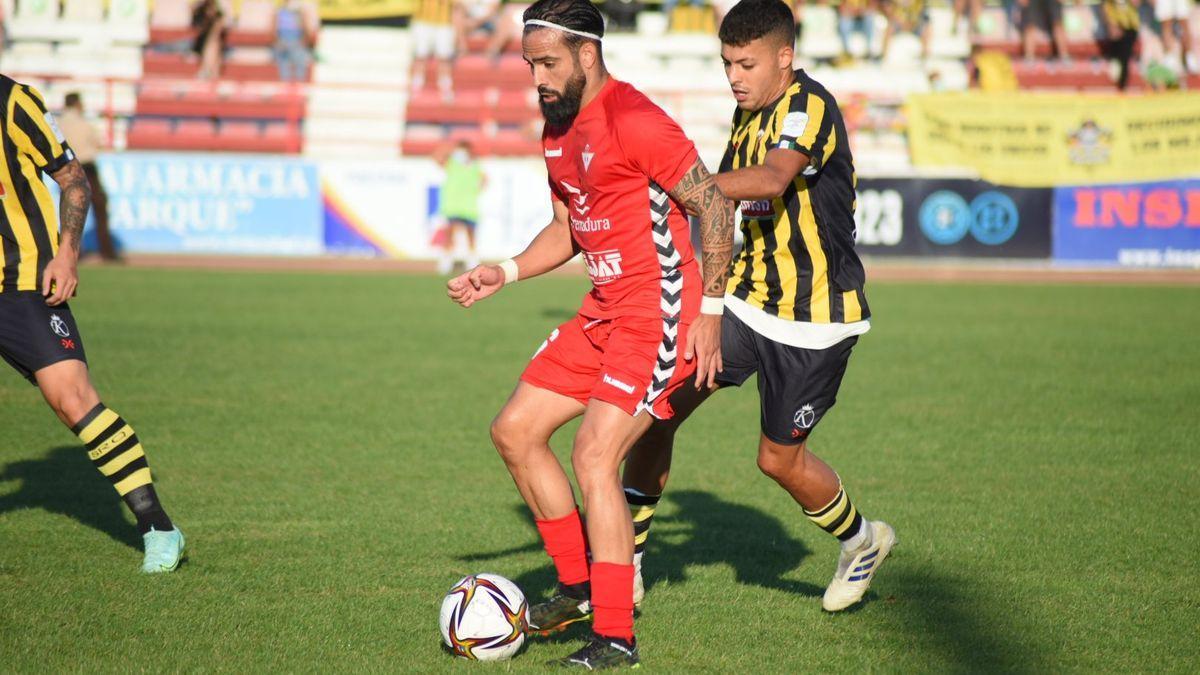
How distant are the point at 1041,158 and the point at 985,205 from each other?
1.39 metres

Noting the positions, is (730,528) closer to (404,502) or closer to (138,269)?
(404,502)

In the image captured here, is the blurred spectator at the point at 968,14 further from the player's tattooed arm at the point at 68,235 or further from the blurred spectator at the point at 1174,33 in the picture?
the player's tattooed arm at the point at 68,235

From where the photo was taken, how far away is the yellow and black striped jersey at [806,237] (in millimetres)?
4672

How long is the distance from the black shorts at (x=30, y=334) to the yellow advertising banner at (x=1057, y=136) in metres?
18.3

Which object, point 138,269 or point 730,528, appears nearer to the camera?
point 730,528

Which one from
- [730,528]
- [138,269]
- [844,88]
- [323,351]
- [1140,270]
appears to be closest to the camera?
A: [730,528]

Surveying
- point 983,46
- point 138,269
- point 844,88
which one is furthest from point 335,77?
point 983,46

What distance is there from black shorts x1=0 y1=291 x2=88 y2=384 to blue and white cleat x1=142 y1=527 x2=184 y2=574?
822 mm

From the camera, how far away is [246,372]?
1023 centimetres

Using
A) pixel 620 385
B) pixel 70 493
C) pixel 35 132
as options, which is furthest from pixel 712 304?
pixel 70 493

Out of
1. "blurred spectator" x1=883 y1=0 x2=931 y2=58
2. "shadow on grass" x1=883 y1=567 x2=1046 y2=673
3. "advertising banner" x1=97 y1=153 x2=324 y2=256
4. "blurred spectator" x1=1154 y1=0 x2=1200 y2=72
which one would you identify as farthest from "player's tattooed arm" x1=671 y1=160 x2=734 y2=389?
"blurred spectator" x1=1154 y1=0 x2=1200 y2=72

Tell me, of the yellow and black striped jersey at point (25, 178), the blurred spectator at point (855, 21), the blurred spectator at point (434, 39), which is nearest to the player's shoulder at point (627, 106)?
the yellow and black striped jersey at point (25, 178)

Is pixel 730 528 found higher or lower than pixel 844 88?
lower

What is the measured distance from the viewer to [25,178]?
208 inches
